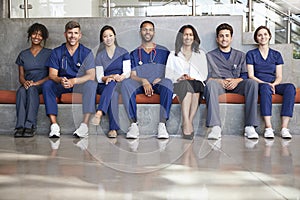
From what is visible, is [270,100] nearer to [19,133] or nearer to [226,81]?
[226,81]

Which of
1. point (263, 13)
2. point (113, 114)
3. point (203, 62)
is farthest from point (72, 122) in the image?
point (263, 13)

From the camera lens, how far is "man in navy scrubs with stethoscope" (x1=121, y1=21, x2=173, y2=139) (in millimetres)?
4124

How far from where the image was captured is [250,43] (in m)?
5.06

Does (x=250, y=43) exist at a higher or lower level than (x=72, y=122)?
higher

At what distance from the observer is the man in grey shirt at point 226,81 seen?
13.6 ft

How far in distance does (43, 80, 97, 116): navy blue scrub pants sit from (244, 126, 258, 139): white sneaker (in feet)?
Answer: 4.50

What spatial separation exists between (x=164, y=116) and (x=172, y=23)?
1.40m

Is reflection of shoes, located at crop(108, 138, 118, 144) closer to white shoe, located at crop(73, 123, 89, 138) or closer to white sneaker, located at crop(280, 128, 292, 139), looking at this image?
white shoe, located at crop(73, 123, 89, 138)

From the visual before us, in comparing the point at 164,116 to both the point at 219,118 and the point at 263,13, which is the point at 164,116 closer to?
the point at 219,118

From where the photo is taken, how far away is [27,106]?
4.34m

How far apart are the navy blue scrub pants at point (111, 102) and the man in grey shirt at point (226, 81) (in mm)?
810

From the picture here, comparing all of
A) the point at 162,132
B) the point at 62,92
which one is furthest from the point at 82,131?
the point at 162,132

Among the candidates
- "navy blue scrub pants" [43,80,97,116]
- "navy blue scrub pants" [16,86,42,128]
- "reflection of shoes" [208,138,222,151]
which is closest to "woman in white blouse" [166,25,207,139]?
"reflection of shoes" [208,138,222,151]

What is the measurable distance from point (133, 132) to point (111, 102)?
0.35m
